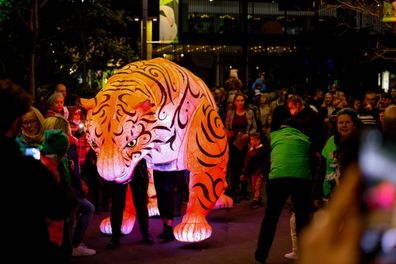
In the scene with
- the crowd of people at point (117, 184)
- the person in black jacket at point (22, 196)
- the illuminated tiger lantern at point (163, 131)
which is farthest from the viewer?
the illuminated tiger lantern at point (163, 131)

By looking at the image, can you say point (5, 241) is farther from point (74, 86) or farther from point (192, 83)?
point (74, 86)

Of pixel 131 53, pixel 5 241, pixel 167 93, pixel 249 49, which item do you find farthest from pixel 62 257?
pixel 249 49

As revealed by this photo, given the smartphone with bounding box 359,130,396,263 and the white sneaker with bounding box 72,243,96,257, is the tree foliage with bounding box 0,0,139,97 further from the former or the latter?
the smartphone with bounding box 359,130,396,263

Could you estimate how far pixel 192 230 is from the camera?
869cm

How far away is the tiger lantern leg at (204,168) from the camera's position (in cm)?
892

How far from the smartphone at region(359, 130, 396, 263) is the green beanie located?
4356 mm

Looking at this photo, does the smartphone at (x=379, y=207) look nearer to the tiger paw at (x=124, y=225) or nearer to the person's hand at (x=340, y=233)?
the person's hand at (x=340, y=233)

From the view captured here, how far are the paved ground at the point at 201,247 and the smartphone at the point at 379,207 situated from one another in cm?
613

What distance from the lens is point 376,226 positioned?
1.74m

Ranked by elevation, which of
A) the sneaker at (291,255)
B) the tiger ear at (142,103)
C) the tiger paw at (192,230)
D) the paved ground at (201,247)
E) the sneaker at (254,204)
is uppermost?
the tiger ear at (142,103)

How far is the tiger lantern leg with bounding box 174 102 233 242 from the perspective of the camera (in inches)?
351

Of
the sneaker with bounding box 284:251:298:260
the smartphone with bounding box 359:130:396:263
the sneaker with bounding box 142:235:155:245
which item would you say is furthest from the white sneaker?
the smartphone with bounding box 359:130:396:263

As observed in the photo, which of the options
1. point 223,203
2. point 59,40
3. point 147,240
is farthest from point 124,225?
point 59,40

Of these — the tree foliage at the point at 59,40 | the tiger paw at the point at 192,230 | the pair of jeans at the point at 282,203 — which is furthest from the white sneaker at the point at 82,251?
the tree foliage at the point at 59,40
